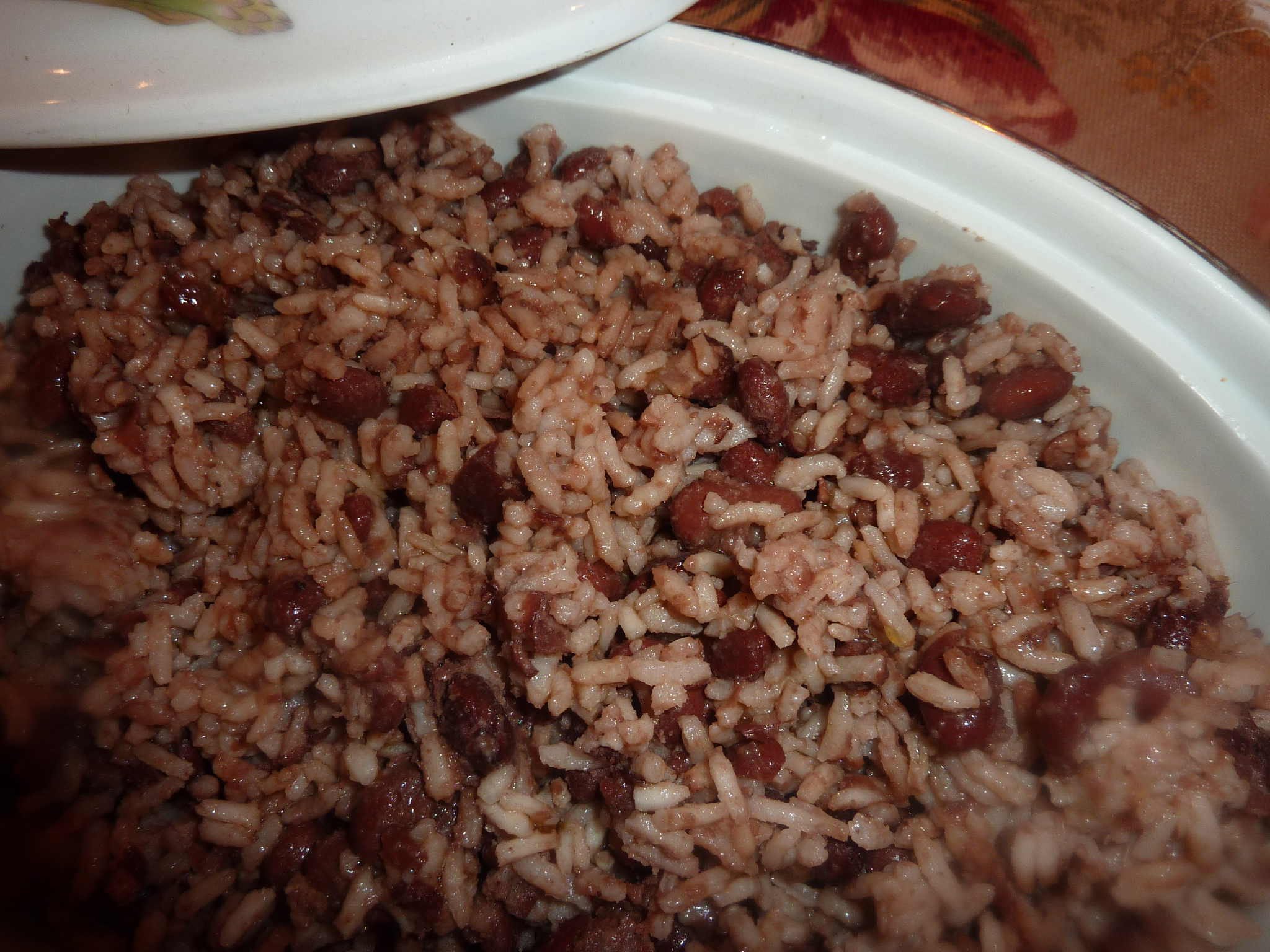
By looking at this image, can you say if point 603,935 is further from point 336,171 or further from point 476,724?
point 336,171

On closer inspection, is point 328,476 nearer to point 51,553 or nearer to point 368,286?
point 368,286

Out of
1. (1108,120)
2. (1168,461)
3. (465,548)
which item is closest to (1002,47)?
(1108,120)

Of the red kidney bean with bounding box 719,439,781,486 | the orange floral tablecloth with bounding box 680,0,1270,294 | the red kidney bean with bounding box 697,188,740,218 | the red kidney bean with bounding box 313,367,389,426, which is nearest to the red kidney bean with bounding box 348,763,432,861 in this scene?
the red kidney bean with bounding box 313,367,389,426

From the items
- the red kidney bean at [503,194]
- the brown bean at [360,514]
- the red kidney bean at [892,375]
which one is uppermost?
the red kidney bean at [503,194]

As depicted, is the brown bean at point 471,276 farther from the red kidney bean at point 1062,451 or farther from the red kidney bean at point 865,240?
the red kidney bean at point 1062,451

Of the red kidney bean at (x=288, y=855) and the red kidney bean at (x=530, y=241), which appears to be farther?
the red kidney bean at (x=530, y=241)

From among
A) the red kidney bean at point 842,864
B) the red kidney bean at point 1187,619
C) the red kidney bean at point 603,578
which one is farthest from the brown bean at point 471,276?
the red kidney bean at point 1187,619

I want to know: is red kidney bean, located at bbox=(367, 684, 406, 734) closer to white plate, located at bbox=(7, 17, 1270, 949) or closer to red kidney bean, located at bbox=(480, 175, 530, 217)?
red kidney bean, located at bbox=(480, 175, 530, 217)
